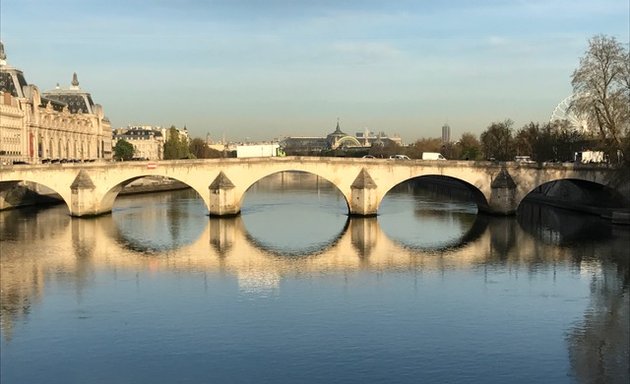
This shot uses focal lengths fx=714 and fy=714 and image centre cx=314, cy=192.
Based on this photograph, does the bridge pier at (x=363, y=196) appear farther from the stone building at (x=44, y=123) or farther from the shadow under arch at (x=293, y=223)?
the stone building at (x=44, y=123)

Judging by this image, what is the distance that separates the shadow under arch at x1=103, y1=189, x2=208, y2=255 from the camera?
42688 millimetres

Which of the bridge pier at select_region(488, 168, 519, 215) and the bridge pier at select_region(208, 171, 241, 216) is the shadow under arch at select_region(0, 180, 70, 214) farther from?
the bridge pier at select_region(488, 168, 519, 215)

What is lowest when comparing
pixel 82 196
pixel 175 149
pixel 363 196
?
pixel 363 196

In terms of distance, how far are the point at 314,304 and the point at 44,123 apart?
231 feet

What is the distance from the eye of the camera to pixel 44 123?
87.7 meters

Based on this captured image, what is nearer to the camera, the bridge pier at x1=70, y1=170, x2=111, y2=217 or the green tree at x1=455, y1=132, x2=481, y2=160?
the bridge pier at x1=70, y1=170, x2=111, y2=217

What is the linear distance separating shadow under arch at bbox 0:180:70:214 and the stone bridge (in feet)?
15.9

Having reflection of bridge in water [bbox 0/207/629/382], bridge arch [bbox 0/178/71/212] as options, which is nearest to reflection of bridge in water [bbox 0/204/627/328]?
reflection of bridge in water [bbox 0/207/629/382]

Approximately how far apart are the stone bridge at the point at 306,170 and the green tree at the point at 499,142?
32.1 m

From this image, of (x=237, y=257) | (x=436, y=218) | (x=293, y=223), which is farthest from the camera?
(x=436, y=218)

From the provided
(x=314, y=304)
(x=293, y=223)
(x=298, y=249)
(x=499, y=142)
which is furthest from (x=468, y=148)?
(x=314, y=304)

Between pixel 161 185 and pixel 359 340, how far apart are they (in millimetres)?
73717

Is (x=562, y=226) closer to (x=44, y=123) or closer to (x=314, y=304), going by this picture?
(x=314, y=304)

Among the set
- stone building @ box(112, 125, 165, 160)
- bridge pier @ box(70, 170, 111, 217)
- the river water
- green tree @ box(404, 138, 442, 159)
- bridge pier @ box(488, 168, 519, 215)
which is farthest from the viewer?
stone building @ box(112, 125, 165, 160)
